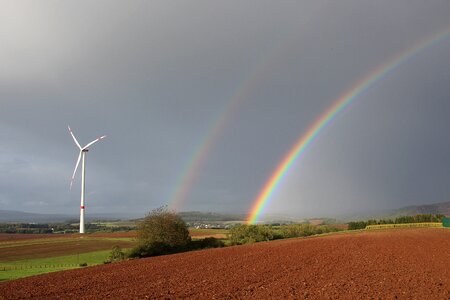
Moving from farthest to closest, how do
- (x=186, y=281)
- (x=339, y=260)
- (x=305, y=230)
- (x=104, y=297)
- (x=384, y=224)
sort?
1. (x=384, y=224)
2. (x=305, y=230)
3. (x=339, y=260)
4. (x=186, y=281)
5. (x=104, y=297)

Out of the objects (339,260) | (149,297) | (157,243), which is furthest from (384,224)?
(149,297)

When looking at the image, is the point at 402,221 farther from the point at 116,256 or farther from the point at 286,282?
the point at 286,282

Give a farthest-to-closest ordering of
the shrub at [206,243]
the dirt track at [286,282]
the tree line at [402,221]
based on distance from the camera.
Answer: the tree line at [402,221] < the shrub at [206,243] < the dirt track at [286,282]

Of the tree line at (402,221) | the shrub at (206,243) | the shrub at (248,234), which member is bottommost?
the shrub at (206,243)

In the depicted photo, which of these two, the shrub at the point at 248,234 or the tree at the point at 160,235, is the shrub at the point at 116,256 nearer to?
the tree at the point at 160,235

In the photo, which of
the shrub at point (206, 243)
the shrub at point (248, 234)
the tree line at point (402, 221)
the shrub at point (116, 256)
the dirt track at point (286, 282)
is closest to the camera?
the dirt track at point (286, 282)

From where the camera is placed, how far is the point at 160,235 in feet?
197

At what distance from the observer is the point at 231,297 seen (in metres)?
18.5

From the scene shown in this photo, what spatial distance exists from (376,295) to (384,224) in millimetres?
98758

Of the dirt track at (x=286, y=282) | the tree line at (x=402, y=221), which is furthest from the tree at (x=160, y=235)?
the tree line at (x=402, y=221)

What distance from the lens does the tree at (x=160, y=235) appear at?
58594 millimetres

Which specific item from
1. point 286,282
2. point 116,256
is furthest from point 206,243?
point 286,282

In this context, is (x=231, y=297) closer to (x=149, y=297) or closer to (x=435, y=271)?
(x=149, y=297)

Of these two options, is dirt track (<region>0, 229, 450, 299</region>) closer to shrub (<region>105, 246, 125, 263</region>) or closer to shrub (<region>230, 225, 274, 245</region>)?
shrub (<region>105, 246, 125, 263</region>)
